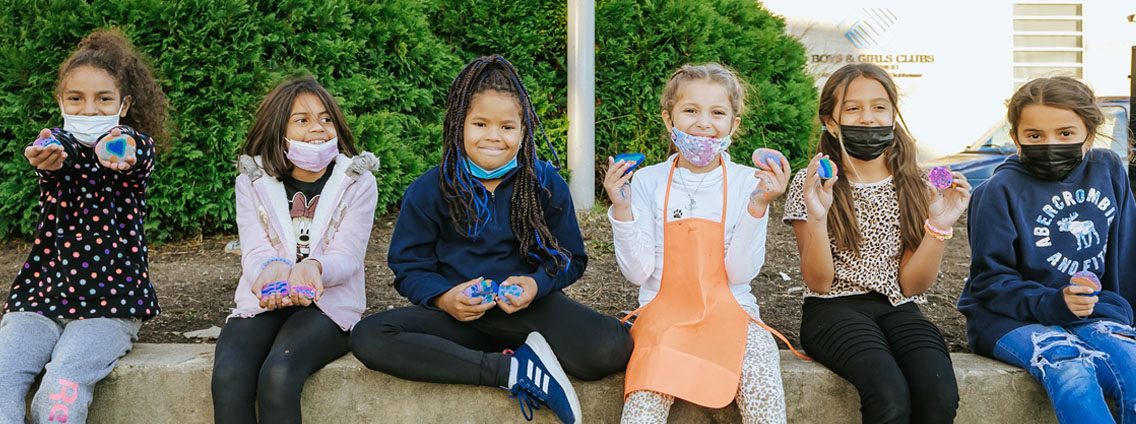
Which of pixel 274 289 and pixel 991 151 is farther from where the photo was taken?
pixel 991 151

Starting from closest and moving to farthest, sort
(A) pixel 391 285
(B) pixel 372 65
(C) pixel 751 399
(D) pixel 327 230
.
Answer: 1. (C) pixel 751 399
2. (D) pixel 327 230
3. (A) pixel 391 285
4. (B) pixel 372 65

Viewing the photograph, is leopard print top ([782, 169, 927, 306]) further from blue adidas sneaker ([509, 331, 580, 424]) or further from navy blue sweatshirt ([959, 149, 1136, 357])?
blue adidas sneaker ([509, 331, 580, 424])

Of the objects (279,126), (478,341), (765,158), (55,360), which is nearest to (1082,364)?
(765,158)

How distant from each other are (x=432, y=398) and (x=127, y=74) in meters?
1.79

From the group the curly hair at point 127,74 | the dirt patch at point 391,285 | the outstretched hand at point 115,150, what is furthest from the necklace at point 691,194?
the curly hair at point 127,74

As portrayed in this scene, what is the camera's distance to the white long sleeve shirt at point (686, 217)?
292 cm

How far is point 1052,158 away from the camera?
120 inches


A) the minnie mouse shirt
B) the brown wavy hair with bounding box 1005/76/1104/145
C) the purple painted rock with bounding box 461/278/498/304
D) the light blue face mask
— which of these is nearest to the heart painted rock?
the minnie mouse shirt

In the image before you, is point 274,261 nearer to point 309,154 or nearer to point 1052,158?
point 309,154

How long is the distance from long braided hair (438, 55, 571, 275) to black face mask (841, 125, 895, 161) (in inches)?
44.7

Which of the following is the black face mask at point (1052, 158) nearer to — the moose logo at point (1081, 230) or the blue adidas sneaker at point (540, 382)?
the moose logo at point (1081, 230)

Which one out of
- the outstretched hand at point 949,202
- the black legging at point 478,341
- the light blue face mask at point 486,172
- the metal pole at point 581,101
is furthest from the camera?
the metal pole at point 581,101

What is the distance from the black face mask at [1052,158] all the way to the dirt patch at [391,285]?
2.92 feet

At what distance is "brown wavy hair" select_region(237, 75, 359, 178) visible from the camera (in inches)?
125
